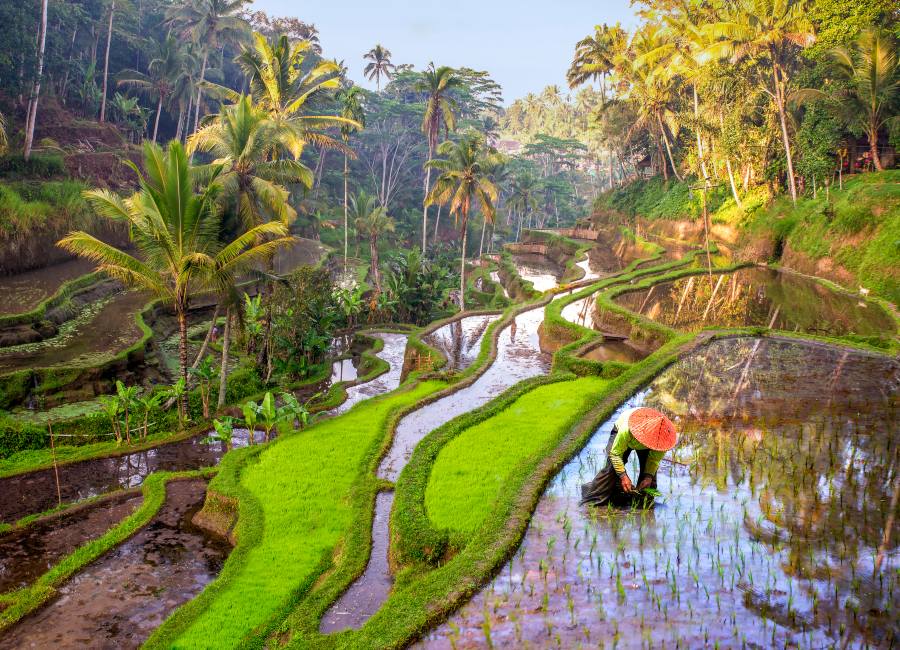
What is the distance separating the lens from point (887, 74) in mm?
25703

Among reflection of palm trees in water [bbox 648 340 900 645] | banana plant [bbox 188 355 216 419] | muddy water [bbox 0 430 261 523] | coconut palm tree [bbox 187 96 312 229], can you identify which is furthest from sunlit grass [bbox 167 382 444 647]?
coconut palm tree [bbox 187 96 312 229]

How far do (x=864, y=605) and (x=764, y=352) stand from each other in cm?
1097

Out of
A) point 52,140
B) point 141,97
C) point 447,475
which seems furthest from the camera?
point 141,97

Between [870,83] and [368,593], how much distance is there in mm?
28796

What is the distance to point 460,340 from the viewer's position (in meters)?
23.2

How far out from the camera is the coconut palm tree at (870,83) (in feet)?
83.8

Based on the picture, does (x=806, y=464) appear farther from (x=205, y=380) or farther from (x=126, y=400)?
(x=205, y=380)

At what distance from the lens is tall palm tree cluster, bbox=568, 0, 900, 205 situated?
27266 millimetres

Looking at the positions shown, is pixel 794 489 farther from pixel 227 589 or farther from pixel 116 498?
pixel 116 498

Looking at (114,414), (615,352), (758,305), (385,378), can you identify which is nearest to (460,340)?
(385,378)

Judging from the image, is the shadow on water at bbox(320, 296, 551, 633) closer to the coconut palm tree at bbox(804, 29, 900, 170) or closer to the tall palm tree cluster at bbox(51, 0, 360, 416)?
the tall palm tree cluster at bbox(51, 0, 360, 416)

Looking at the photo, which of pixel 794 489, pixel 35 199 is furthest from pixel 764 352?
pixel 35 199

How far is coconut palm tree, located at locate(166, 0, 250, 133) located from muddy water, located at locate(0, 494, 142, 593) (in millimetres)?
33880

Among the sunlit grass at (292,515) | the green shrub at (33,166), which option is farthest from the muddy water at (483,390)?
the green shrub at (33,166)
